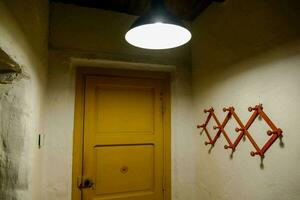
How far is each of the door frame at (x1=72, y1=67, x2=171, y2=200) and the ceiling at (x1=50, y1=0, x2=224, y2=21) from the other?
491 millimetres

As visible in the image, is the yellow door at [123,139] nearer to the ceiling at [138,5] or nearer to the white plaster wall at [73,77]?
the white plaster wall at [73,77]

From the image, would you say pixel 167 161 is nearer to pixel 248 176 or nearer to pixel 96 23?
pixel 248 176

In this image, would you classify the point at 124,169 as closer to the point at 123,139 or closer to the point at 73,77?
the point at 123,139

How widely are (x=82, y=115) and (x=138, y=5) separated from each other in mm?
966

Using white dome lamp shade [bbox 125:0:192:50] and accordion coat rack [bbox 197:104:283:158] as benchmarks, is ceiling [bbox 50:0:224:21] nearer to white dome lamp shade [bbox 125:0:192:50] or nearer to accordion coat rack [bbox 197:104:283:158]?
white dome lamp shade [bbox 125:0:192:50]

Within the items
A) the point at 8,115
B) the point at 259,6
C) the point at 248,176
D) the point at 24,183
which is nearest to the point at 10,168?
the point at 24,183

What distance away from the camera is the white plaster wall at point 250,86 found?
1.01 meters

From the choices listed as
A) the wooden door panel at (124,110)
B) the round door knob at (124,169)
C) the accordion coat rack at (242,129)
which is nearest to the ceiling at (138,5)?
the wooden door panel at (124,110)

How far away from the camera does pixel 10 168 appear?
959mm

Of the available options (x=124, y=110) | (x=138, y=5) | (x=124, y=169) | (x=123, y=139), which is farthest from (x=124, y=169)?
(x=138, y=5)

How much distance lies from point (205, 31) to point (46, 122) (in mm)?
1401

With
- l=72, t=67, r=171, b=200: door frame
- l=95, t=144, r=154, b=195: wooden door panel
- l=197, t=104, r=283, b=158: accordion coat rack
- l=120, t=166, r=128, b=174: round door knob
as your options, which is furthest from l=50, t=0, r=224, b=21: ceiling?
l=120, t=166, r=128, b=174: round door knob

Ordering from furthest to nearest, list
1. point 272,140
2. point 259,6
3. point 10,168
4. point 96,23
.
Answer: point 96,23, point 259,6, point 272,140, point 10,168

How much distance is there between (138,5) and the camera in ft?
5.57
